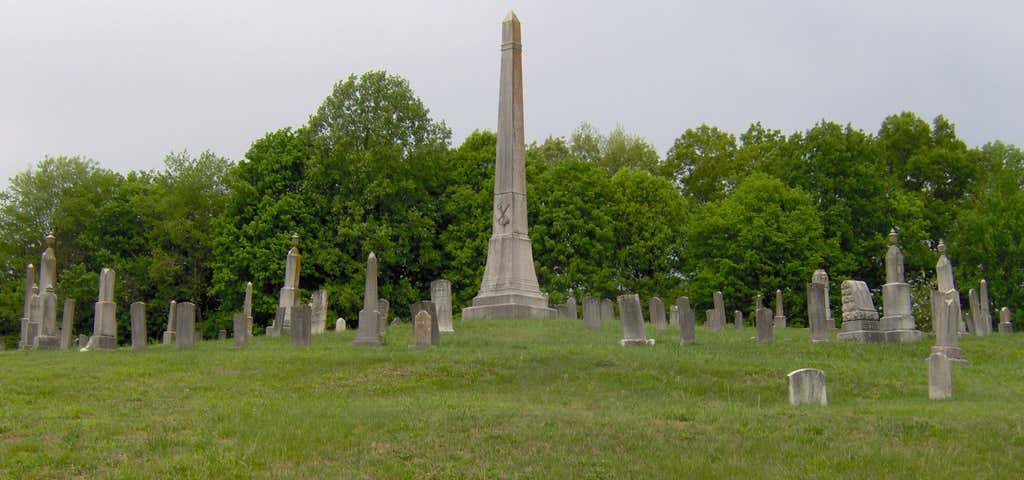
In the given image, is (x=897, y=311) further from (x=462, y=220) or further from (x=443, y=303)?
(x=462, y=220)

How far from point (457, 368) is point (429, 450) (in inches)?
221

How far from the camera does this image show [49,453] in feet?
30.6

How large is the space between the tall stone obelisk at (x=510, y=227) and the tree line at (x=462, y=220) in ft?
30.6

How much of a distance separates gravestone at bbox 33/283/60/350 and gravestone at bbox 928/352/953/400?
19.2 meters

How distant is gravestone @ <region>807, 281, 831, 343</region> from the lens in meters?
20.6

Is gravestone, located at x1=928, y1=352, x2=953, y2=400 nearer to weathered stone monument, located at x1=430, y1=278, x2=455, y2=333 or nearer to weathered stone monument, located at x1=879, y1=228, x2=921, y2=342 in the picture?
weathered stone monument, located at x1=879, y1=228, x2=921, y2=342

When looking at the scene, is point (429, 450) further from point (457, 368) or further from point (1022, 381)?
point (1022, 381)

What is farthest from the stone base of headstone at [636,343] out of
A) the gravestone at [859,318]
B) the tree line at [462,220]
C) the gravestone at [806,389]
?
the tree line at [462,220]

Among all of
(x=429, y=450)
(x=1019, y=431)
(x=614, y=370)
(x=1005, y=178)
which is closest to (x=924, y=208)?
(x=1005, y=178)

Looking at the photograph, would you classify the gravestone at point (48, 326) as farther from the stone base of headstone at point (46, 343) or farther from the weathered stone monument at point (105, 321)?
the weathered stone monument at point (105, 321)

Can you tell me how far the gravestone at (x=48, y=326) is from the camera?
22734 millimetres

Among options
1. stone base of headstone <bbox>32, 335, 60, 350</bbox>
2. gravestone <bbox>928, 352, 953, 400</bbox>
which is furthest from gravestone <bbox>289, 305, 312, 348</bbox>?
gravestone <bbox>928, 352, 953, 400</bbox>

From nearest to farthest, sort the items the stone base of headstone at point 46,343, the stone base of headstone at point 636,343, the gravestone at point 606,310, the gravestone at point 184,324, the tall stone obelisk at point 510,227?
the stone base of headstone at point 636,343 < the gravestone at point 184,324 < the stone base of headstone at point 46,343 < the tall stone obelisk at point 510,227 < the gravestone at point 606,310

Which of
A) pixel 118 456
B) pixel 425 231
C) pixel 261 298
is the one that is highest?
pixel 425 231
